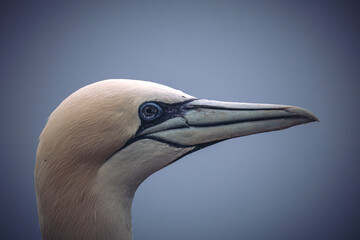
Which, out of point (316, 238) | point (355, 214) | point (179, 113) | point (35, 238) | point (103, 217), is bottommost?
point (35, 238)

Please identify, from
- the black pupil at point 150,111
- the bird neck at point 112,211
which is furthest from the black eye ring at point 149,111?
the bird neck at point 112,211

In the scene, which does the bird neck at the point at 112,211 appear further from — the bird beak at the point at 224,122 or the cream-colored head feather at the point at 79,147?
the bird beak at the point at 224,122

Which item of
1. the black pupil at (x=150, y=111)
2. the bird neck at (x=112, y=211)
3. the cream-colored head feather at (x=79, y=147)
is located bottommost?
the bird neck at (x=112, y=211)

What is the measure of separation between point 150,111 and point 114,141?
0.55ft

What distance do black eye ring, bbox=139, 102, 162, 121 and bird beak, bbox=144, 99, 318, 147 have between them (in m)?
0.04

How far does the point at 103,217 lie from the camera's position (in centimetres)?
88

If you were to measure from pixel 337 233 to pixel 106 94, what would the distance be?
7.10 feet

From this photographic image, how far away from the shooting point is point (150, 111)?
92 centimetres

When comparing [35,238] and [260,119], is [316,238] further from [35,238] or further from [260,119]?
[35,238]

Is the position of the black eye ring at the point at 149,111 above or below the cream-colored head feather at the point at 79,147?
above

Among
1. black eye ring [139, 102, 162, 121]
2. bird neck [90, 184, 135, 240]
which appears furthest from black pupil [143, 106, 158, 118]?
bird neck [90, 184, 135, 240]

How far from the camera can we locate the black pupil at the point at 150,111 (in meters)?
0.92

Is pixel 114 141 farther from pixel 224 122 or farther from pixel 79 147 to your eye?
pixel 224 122

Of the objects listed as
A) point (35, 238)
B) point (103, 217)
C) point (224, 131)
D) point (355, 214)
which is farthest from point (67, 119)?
point (355, 214)
